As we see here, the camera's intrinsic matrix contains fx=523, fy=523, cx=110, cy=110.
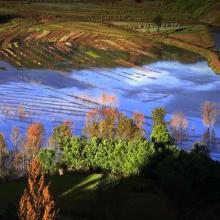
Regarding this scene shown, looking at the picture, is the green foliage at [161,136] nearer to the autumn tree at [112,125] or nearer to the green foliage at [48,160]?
the autumn tree at [112,125]

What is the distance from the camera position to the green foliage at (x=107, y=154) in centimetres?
3170

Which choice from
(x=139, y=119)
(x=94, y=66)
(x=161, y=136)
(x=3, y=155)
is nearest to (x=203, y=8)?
(x=94, y=66)

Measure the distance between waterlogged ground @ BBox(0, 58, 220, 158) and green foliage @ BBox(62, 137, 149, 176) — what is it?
9.14 m

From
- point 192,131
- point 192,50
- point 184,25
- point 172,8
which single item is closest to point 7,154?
point 192,131

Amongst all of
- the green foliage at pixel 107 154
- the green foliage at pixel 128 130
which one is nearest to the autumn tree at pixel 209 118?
the green foliage at pixel 128 130

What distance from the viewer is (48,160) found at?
34.8m

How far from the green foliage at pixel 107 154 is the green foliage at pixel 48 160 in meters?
0.84

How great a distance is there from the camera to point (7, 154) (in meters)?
40.4

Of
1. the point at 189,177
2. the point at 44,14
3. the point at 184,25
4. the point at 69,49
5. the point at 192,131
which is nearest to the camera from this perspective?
the point at 189,177

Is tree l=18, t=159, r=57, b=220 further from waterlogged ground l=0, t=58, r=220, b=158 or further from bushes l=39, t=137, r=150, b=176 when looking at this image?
waterlogged ground l=0, t=58, r=220, b=158

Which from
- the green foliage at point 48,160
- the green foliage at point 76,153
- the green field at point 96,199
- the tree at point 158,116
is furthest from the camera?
the tree at point 158,116

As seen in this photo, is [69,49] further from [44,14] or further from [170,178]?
[170,178]

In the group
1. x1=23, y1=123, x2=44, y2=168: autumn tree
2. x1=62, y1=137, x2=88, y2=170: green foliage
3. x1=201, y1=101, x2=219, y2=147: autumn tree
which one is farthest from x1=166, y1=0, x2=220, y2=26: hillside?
x1=62, y1=137, x2=88, y2=170: green foliage

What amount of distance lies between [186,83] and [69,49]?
2695 centimetres
